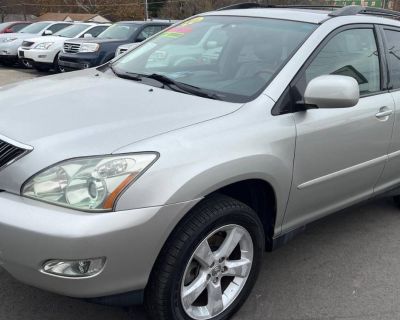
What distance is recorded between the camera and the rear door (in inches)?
117

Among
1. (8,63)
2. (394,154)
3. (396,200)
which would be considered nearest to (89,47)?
(8,63)

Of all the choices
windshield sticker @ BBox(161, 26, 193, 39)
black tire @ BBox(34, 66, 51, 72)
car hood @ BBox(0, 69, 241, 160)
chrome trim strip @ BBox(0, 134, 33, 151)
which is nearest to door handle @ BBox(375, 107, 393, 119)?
car hood @ BBox(0, 69, 241, 160)

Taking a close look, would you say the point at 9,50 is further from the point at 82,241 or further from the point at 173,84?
the point at 82,241

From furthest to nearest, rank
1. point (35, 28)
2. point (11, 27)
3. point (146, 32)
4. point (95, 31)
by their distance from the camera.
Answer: point (11, 27)
point (35, 28)
point (95, 31)
point (146, 32)

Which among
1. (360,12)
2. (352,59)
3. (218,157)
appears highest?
(360,12)

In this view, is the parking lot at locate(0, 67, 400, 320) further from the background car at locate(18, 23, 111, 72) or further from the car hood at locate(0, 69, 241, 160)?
the background car at locate(18, 23, 111, 72)

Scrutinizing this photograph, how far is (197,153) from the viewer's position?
2.40 m

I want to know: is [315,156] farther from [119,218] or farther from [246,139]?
[119,218]

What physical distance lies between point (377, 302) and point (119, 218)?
6.01 feet

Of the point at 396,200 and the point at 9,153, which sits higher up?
the point at 9,153

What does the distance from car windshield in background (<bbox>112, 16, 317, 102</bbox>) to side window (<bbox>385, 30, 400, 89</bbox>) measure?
2.80 feet

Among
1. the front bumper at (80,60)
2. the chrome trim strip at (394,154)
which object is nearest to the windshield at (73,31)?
the front bumper at (80,60)

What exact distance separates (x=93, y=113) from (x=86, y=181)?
1.82ft

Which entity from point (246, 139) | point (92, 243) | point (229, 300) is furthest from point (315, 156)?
point (92, 243)
